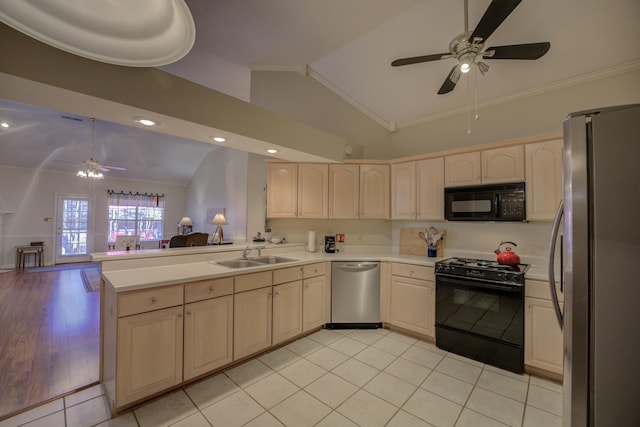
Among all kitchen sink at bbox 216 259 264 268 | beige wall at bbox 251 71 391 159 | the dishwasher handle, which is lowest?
→ the dishwasher handle

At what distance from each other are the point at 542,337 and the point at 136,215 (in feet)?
32.7

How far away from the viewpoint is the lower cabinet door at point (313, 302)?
2938mm

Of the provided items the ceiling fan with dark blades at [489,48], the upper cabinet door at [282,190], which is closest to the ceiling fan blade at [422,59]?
the ceiling fan with dark blades at [489,48]

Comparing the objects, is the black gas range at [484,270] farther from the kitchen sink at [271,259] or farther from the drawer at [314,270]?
the kitchen sink at [271,259]

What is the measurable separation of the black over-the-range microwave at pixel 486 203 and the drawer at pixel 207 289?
2.57 metres

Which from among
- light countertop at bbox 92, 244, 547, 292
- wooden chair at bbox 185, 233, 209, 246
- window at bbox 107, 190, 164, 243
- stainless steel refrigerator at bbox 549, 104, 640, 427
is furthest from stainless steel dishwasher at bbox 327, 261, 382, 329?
window at bbox 107, 190, 164, 243

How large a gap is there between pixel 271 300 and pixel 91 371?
1641 millimetres

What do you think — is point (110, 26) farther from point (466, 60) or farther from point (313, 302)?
point (313, 302)

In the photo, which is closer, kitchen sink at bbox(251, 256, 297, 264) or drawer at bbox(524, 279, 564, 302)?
drawer at bbox(524, 279, 564, 302)

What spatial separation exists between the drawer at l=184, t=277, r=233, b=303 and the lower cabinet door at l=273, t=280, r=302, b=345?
52 cm

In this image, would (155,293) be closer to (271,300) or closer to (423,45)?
(271,300)

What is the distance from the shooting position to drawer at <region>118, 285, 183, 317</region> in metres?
1.73

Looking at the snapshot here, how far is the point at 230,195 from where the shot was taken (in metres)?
5.85

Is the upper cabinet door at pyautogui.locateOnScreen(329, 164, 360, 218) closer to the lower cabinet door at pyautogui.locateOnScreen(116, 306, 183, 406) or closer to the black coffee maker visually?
the black coffee maker
